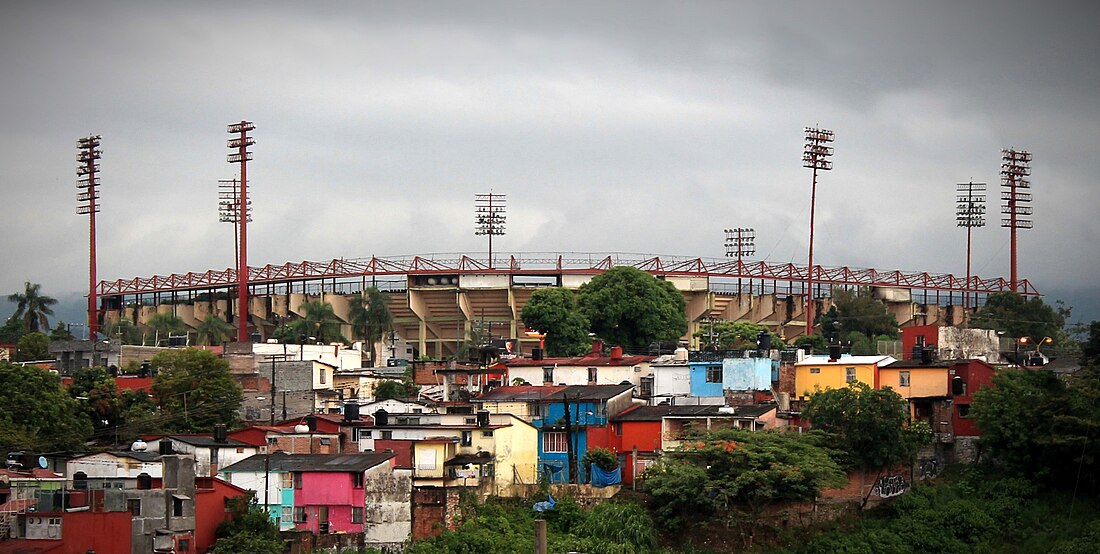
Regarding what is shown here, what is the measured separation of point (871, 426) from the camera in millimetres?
59812

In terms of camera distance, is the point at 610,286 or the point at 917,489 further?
the point at 610,286

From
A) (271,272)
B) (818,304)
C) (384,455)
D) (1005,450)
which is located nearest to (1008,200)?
(818,304)

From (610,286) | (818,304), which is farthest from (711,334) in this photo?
(818,304)

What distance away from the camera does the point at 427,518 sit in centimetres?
5612

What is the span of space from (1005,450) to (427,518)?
1926cm

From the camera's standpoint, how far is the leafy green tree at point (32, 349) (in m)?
87.6

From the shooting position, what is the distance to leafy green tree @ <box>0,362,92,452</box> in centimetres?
6219

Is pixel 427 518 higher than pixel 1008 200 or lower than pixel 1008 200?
lower

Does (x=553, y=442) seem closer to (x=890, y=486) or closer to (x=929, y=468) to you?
(x=890, y=486)

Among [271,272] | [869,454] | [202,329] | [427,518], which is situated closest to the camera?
[427,518]

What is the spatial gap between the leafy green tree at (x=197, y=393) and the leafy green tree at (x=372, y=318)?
3263cm

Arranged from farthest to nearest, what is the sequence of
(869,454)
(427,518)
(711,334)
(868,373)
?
(711,334) → (868,373) → (869,454) → (427,518)

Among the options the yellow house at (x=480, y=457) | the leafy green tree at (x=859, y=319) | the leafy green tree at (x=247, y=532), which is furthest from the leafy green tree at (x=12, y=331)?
the leafy green tree at (x=247, y=532)

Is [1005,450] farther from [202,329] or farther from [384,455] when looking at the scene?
[202,329]
